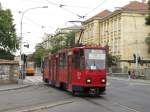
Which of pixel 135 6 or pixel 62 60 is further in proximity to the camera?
pixel 135 6

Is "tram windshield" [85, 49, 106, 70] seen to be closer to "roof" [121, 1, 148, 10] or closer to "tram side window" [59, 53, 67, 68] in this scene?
"tram side window" [59, 53, 67, 68]

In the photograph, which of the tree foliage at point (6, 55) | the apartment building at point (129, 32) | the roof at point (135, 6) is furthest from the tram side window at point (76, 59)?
the roof at point (135, 6)

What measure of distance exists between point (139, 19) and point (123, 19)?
3805 mm

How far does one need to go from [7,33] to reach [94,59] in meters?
66.1

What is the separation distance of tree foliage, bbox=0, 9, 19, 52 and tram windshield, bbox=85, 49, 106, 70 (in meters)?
64.1

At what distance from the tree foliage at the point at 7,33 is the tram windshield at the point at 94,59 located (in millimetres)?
64075

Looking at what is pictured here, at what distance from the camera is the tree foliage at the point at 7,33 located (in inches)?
3718

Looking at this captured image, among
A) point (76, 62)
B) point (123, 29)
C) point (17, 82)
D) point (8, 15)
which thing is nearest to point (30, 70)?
point (8, 15)

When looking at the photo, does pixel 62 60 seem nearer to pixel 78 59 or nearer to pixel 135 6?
pixel 78 59

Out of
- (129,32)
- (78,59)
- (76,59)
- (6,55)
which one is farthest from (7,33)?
(78,59)

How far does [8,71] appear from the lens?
48.1 meters

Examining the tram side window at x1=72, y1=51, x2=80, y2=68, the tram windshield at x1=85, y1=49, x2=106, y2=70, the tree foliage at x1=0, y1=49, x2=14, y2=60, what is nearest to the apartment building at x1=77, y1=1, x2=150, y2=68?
the tree foliage at x1=0, y1=49, x2=14, y2=60

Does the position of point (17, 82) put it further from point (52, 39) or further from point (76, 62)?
point (52, 39)

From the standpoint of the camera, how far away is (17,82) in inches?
1934
